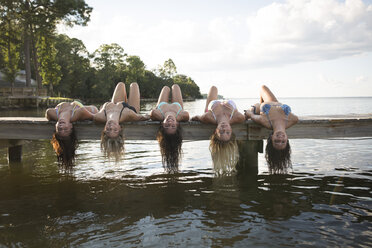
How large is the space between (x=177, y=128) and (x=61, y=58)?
237 ft

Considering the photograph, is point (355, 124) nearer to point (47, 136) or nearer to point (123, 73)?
point (47, 136)

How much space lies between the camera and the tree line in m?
39.1

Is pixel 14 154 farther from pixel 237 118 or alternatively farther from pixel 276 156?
pixel 276 156

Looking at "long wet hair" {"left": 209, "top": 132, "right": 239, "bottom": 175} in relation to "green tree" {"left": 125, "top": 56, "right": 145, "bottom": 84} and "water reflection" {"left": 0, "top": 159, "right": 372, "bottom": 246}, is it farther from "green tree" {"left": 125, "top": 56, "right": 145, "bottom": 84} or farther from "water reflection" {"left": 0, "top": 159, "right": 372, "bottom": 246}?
"green tree" {"left": 125, "top": 56, "right": 145, "bottom": 84}

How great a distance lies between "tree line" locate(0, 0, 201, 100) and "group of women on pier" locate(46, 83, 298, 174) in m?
36.4

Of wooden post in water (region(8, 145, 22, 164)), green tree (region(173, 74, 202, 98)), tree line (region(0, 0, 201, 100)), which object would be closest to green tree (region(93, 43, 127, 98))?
tree line (region(0, 0, 201, 100))

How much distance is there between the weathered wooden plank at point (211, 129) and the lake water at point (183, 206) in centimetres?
105

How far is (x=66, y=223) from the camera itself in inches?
195

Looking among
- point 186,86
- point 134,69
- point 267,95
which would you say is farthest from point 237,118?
point 186,86

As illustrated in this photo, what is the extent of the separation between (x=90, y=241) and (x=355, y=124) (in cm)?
612

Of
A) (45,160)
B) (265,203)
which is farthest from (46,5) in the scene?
(265,203)

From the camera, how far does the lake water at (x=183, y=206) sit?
4.42 m

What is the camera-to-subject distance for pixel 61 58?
235 ft

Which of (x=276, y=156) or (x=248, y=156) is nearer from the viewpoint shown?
(x=276, y=156)
